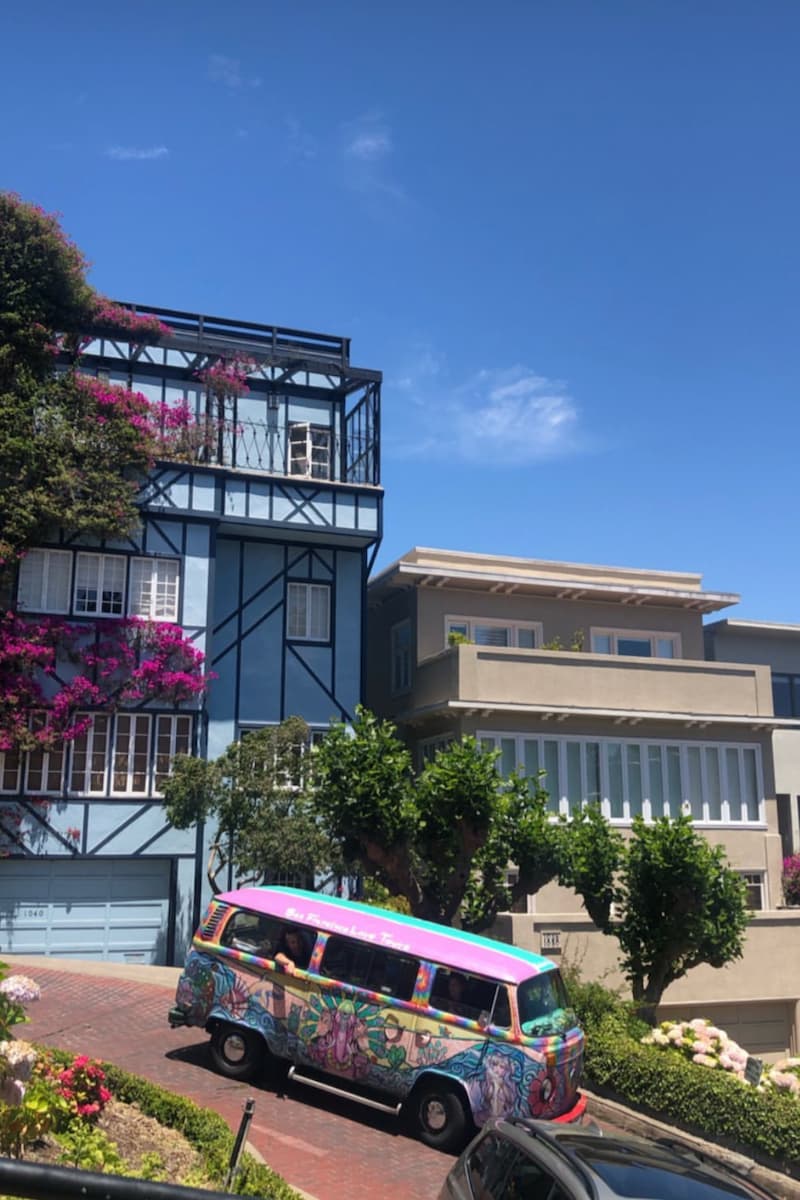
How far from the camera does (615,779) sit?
Answer: 85.3 ft

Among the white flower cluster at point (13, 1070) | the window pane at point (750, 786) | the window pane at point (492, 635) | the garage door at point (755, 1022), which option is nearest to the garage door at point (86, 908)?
the window pane at point (492, 635)

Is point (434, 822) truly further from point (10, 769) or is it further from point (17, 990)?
point (10, 769)

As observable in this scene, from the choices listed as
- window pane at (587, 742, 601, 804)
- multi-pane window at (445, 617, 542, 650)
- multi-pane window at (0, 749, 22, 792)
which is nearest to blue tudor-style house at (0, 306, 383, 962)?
multi-pane window at (0, 749, 22, 792)

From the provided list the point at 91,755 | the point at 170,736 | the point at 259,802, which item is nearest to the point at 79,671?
the point at 91,755

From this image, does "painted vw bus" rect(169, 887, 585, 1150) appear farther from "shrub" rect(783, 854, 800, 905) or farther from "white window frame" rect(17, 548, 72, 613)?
"shrub" rect(783, 854, 800, 905)

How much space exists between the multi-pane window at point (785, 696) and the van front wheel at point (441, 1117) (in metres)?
23.4

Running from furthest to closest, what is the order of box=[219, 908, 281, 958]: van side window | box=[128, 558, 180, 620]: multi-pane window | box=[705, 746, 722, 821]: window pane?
box=[705, 746, 722, 821]: window pane
box=[128, 558, 180, 620]: multi-pane window
box=[219, 908, 281, 958]: van side window

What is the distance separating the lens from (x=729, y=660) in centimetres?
3269

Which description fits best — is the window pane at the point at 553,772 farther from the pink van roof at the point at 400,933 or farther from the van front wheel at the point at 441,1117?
the van front wheel at the point at 441,1117

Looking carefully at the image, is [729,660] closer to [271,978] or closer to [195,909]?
[195,909]

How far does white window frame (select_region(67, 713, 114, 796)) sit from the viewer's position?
2309cm

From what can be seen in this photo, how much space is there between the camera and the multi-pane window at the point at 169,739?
78.1ft

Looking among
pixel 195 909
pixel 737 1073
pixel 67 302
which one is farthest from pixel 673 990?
pixel 67 302

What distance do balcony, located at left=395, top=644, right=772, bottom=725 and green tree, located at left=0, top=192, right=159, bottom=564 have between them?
26.1 ft
